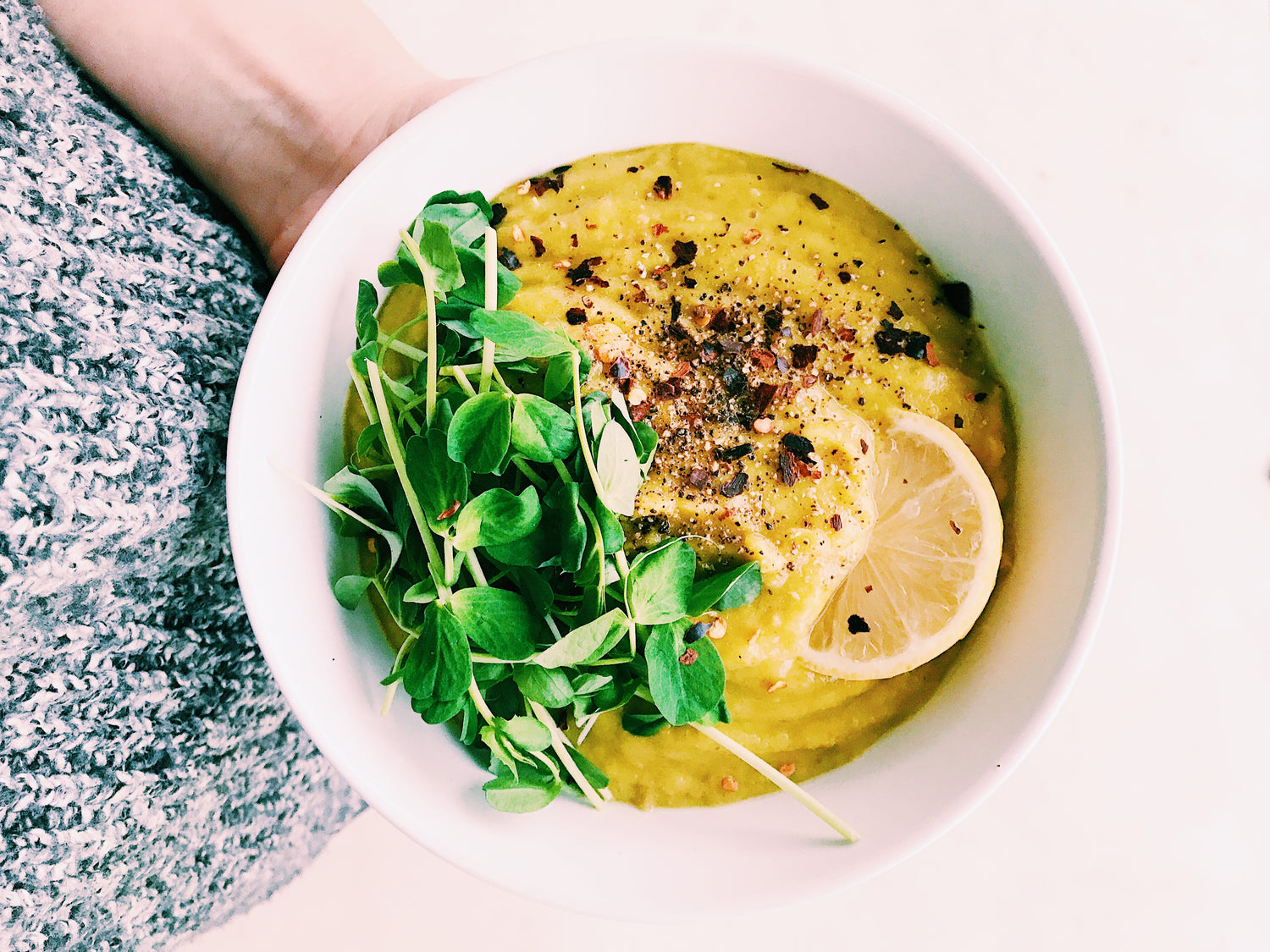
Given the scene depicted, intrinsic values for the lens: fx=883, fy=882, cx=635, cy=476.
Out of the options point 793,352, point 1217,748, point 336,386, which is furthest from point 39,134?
point 1217,748

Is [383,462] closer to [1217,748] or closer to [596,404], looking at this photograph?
[596,404]

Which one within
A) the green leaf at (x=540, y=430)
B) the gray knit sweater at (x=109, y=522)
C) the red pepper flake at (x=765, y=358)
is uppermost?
the red pepper flake at (x=765, y=358)

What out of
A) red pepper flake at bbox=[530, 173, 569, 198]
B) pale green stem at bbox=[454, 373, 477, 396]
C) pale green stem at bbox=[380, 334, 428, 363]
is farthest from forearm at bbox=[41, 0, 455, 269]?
pale green stem at bbox=[454, 373, 477, 396]

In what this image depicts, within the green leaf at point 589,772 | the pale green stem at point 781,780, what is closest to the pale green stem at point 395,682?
the green leaf at point 589,772

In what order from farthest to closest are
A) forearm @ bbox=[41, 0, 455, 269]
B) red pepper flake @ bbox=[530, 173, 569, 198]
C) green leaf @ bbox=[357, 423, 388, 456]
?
forearm @ bbox=[41, 0, 455, 269], red pepper flake @ bbox=[530, 173, 569, 198], green leaf @ bbox=[357, 423, 388, 456]

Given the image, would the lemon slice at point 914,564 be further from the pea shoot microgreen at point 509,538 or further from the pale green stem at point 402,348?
the pale green stem at point 402,348

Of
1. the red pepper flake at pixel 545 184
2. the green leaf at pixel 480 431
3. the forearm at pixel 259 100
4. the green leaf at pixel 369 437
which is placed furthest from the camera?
the forearm at pixel 259 100

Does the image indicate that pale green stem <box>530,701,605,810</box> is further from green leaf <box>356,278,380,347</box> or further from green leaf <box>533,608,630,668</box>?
green leaf <box>356,278,380,347</box>
